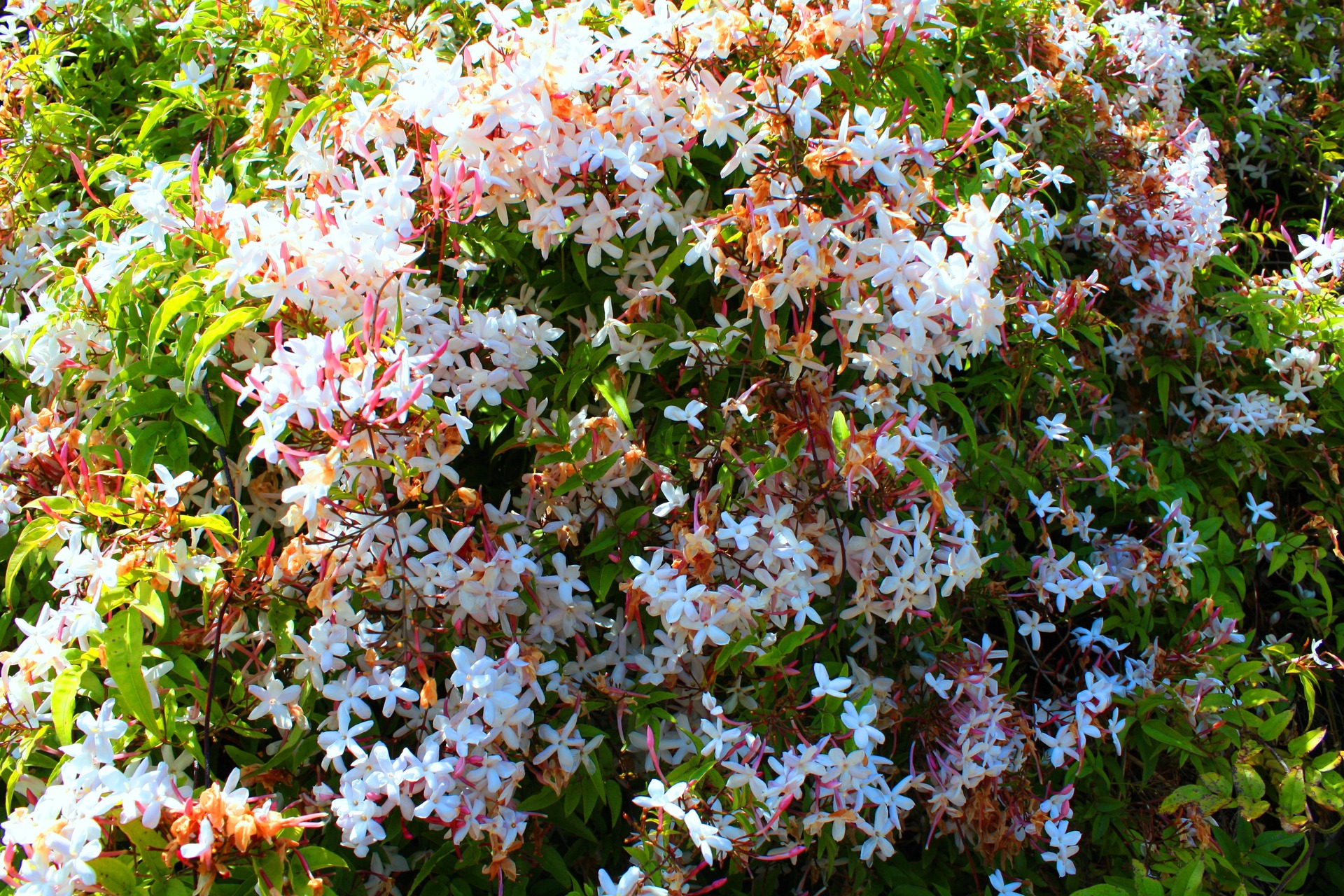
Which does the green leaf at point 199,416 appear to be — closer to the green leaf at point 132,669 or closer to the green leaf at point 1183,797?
the green leaf at point 132,669

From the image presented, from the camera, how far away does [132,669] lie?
4.47 feet

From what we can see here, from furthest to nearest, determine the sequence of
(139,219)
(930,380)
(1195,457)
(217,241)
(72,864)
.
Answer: (1195,457) → (139,219) → (930,380) → (217,241) → (72,864)

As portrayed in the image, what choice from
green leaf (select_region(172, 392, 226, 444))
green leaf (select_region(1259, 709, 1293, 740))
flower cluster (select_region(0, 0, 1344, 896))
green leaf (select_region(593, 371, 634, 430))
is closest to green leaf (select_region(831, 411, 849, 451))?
flower cluster (select_region(0, 0, 1344, 896))

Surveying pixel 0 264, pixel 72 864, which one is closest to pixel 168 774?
pixel 72 864

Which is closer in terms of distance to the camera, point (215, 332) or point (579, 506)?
point (215, 332)

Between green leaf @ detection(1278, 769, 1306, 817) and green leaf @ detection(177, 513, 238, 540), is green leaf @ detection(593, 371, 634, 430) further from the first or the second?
green leaf @ detection(1278, 769, 1306, 817)

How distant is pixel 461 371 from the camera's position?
1.59 meters

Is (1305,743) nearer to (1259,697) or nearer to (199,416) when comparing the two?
(1259,697)

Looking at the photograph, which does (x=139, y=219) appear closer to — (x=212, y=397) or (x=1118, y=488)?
(x=212, y=397)

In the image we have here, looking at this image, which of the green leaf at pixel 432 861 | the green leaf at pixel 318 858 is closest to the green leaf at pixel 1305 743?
the green leaf at pixel 432 861

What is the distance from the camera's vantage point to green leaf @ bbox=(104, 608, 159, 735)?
1354 millimetres

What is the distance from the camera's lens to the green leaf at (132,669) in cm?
135

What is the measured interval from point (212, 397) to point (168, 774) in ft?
2.07

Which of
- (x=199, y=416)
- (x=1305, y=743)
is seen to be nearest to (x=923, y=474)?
(x=1305, y=743)
